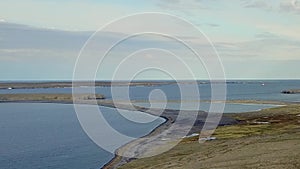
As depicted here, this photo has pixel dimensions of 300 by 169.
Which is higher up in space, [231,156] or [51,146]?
[51,146]

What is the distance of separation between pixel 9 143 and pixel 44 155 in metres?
11.5

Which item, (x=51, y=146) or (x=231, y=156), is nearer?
(x=231, y=156)

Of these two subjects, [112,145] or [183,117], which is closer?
[112,145]

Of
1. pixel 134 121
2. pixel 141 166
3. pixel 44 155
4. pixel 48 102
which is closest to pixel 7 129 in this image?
pixel 134 121

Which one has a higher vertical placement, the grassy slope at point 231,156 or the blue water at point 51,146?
the blue water at point 51,146

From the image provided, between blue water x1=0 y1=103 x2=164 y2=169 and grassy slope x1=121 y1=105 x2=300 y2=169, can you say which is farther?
blue water x1=0 y1=103 x2=164 y2=169

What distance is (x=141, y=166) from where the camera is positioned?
1337 inches

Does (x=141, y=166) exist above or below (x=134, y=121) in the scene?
below

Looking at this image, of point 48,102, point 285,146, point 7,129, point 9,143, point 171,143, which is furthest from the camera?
point 48,102

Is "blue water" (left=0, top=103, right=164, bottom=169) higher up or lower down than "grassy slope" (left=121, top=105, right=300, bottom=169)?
higher up

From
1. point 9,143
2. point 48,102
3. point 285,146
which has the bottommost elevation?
point 285,146

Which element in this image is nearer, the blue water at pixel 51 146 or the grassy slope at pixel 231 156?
the grassy slope at pixel 231 156

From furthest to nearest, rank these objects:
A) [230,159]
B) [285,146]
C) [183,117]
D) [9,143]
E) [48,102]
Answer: [48,102] < [183,117] < [9,143] < [285,146] < [230,159]

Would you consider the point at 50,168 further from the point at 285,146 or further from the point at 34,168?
the point at 285,146
